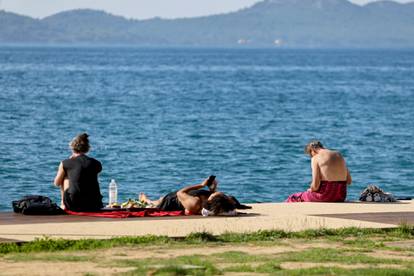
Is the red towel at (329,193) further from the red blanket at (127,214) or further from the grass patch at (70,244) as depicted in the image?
the grass patch at (70,244)

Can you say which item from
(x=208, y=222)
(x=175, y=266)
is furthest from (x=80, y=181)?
(x=175, y=266)

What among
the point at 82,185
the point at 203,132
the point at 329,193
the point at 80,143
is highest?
the point at 80,143

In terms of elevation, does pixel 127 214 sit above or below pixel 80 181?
below

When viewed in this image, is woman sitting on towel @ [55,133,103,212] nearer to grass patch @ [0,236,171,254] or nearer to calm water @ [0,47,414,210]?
grass patch @ [0,236,171,254]

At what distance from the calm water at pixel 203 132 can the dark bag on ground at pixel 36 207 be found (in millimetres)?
7659

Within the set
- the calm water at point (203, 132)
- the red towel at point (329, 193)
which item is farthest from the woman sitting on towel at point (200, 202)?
the calm water at point (203, 132)

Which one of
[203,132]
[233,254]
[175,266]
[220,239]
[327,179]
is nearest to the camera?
[175,266]

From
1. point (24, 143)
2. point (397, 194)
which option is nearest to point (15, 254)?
point (397, 194)

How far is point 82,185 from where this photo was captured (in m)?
15.6

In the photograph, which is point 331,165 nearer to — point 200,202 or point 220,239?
point 200,202

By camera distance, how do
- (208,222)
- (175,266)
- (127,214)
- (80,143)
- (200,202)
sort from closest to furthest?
(175,266)
(208,222)
(127,214)
(200,202)
(80,143)

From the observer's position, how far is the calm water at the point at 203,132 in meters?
28.9

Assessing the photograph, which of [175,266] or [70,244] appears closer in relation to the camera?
[175,266]

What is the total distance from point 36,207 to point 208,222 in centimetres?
200
